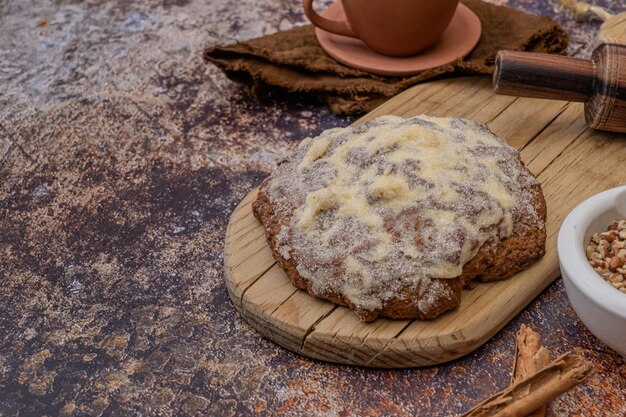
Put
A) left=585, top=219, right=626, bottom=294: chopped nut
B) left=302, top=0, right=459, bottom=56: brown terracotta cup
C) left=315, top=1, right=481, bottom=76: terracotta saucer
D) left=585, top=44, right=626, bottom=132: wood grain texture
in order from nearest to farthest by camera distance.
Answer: left=585, top=219, right=626, bottom=294: chopped nut, left=585, top=44, right=626, bottom=132: wood grain texture, left=302, top=0, right=459, bottom=56: brown terracotta cup, left=315, top=1, right=481, bottom=76: terracotta saucer

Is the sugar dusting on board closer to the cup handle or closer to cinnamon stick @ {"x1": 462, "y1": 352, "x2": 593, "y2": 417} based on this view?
cinnamon stick @ {"x1": 462, "y1": 352, "x2": 593, "y2": 417}

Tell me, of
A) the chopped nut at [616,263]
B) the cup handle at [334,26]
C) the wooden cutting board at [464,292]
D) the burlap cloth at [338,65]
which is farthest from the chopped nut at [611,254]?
the cup handle at [334,26]

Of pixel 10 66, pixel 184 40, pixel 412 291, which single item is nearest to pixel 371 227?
pixel 412 291

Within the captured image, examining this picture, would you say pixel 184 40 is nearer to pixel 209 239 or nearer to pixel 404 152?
pixel 209 239

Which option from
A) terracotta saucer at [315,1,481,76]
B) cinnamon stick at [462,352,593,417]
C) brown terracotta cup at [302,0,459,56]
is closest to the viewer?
cinnamon stick at [462,352,593,417]

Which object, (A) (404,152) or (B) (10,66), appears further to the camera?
(B) (10,66)

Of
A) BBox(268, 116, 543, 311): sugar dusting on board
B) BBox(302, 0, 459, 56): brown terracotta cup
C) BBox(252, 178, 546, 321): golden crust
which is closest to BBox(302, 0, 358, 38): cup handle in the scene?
BBox(302, 0, 459, 56): brown terracotta cup

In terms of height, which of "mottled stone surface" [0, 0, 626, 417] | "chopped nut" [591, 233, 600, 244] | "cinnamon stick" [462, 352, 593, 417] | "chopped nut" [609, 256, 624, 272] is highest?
"chopped nut" [609, 256, 624, 272]
